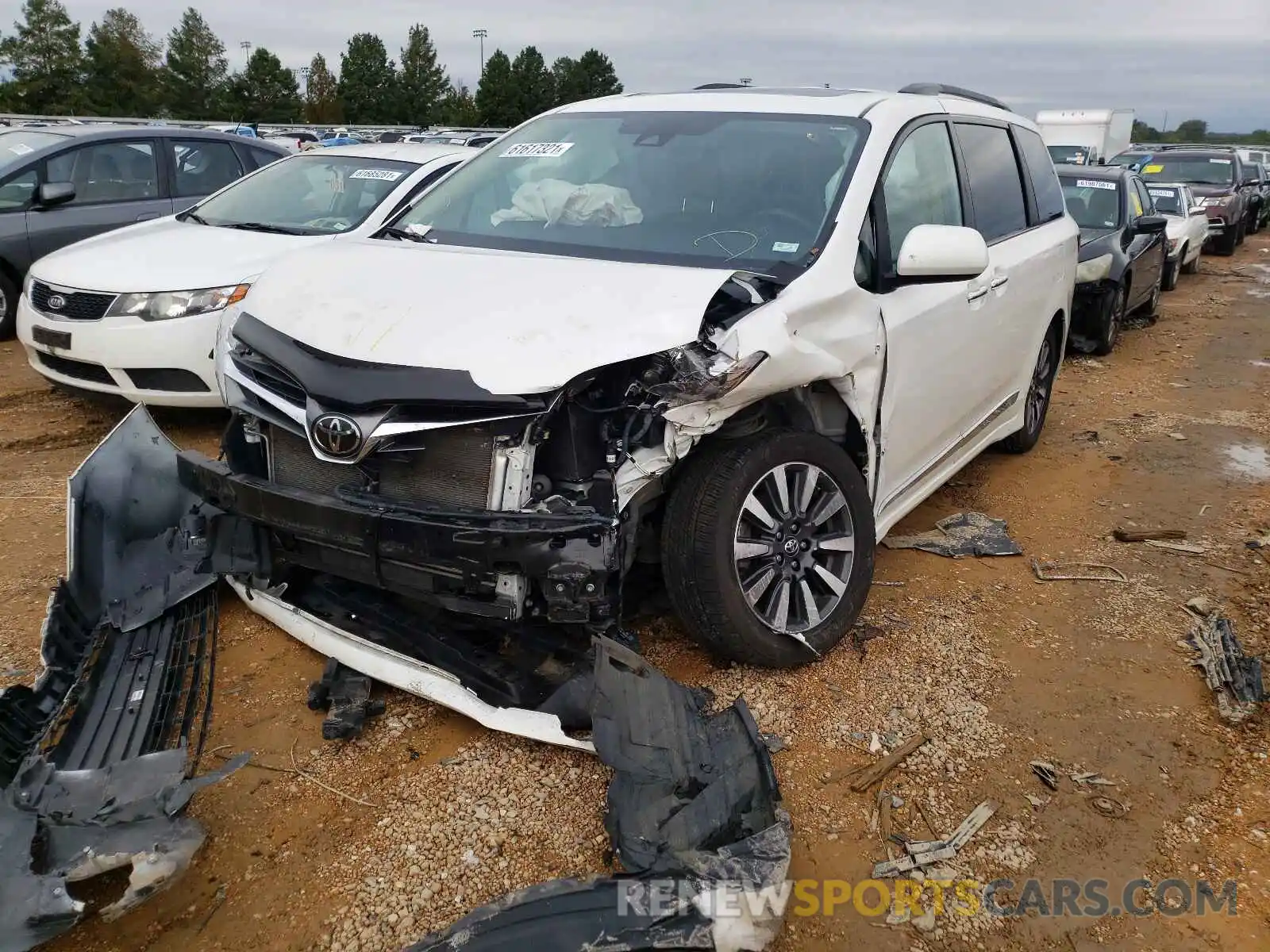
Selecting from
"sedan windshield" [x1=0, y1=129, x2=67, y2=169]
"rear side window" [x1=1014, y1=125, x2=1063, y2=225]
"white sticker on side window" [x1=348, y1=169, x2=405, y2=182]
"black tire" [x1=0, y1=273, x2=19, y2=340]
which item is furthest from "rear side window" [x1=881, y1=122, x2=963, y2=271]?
"black tire" [x1=0, y1=273, x2=19, y2=340]

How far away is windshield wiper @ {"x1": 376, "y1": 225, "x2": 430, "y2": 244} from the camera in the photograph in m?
3.75

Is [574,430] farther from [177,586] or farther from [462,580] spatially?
[177,586]

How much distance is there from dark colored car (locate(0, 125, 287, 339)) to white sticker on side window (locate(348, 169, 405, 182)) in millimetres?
2068

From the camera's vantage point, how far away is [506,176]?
395 centimetres

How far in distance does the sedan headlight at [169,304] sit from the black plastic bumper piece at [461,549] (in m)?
2.91

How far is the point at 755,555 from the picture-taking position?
3076mm

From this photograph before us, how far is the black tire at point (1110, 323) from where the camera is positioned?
9.19m

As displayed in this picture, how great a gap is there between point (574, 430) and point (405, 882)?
1248 millimetres

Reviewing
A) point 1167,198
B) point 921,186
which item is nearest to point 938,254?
point 921,186

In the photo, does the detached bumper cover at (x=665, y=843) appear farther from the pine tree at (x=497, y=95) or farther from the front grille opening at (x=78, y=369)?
the pine tree at (x=497, y=95)

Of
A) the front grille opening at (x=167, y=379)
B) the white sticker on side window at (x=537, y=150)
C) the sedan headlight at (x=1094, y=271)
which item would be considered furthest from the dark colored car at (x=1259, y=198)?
the front grille opening at (x=167, y=379)

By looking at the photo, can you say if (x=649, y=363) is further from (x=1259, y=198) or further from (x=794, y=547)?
(x=1259, y=198)

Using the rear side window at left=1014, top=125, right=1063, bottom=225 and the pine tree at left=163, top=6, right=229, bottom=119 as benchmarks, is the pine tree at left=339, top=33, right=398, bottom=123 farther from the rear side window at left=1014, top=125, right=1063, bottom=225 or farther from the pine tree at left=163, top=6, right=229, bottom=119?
the rear side window at left=1014, top=125, right=1063, bottom=225

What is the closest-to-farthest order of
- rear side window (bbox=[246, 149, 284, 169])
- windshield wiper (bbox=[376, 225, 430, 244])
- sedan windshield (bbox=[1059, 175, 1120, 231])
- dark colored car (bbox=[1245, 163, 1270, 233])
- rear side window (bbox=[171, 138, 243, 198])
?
windshield wiper (bbox=[376, 225, 430, 244]) → rear side window (bbox=[171, 138, 243, 198]) → rear side window (bbox=[246, 149, 284, 169]) → sedan windshield (bbox=[1059, 175, 1120, 231]) → dark colored car (bbox=[1245, 163, 1270, 233])
